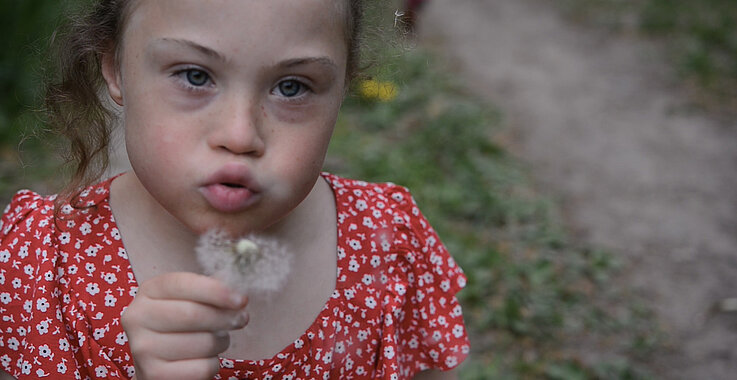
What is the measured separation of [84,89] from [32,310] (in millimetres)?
473

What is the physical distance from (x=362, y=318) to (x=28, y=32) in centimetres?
314

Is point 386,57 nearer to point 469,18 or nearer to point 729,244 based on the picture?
point 729,244

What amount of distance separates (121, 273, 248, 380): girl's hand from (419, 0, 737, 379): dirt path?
8.01 feet

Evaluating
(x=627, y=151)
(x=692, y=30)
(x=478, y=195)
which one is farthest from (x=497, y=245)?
(x=692, y=30)

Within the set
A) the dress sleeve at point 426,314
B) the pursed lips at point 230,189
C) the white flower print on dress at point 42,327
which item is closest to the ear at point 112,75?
the pursed lips at point 230,189

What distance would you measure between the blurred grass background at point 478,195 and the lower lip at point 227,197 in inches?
21.3

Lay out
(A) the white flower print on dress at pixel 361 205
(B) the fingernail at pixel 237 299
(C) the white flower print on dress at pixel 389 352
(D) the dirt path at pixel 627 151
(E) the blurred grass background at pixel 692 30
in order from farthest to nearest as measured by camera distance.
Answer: (E) the blurred grass background at pixel 692 30, (D) the dirt path at pixel 627 151, (A) the white flower print on dress at pixel 361 205, (C) the white flower print on dress at pixel 389 352, (B) the fingernail at pixel 237 299

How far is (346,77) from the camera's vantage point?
1413 millimetres

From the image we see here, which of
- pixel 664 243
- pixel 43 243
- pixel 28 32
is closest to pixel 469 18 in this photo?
pixel 664 243

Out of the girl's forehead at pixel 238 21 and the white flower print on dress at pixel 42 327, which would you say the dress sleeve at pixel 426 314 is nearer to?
the girl's forehead at pixel 238 21

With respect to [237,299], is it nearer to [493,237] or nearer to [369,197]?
[369,197]

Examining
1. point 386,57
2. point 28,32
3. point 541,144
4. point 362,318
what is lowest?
point 362,318

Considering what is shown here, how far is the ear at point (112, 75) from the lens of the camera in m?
1.33

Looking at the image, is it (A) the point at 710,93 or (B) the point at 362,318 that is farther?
(A) the point at 710,93
